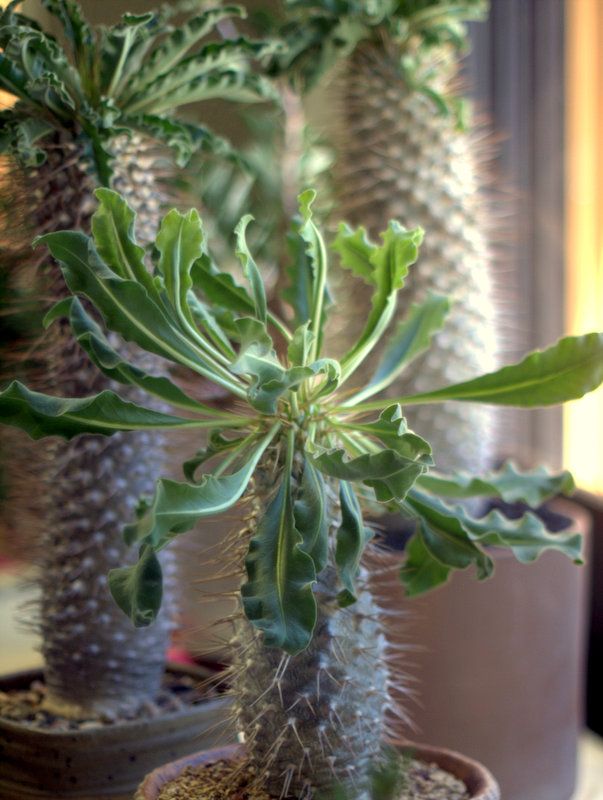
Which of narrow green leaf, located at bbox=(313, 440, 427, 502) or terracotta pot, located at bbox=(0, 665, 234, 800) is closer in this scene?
narrow green leaf, located at bbox=(313, 440, 427, 502)

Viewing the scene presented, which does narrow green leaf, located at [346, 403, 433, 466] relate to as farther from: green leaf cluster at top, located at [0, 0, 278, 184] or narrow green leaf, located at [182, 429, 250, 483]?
green leaf cluster at top, located at [0, 0, 278, 184]

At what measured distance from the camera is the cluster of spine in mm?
569

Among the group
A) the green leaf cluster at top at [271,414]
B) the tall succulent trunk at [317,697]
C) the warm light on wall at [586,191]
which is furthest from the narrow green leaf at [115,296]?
the warm light on wall at [586,191]

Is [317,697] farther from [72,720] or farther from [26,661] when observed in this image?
[26,661]

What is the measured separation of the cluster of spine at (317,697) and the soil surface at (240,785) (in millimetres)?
18

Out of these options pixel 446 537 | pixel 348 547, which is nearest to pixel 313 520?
pixel 348 547

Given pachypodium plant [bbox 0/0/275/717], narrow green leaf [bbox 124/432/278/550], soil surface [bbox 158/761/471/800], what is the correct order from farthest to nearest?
1. pachypodium plant [bbox 0/0/275/717]
2. soil surface [bbox 158/761/471/800]
3. narrow green leaf [bbox 124/432/278/550]

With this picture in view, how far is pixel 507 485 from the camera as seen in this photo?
0.72 m

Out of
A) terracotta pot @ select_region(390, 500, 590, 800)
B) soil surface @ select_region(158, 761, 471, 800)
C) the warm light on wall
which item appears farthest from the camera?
the warm light on wall

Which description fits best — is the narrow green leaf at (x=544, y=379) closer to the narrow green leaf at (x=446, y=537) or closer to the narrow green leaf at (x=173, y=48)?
the narrow green leaf at (x=446, y=537)

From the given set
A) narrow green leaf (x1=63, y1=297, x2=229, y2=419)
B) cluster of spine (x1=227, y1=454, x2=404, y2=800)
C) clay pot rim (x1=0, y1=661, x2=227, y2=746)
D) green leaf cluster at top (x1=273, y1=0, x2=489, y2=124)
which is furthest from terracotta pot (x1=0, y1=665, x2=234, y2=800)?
green leaf cluster at top (x1=273, y1=0, x2=489, y2=124)

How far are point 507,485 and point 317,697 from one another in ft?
0.76

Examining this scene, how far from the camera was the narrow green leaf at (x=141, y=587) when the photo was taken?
20.6 inches

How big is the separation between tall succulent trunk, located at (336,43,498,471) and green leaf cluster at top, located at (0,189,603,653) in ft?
1.07
